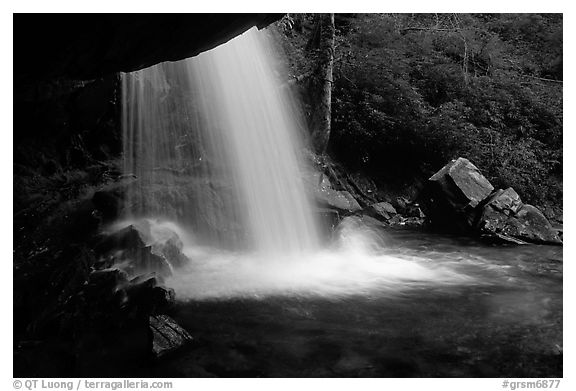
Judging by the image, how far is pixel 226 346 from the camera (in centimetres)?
406

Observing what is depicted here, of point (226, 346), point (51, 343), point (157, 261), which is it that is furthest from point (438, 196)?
point (51, 343)

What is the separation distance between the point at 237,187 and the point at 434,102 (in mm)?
9404

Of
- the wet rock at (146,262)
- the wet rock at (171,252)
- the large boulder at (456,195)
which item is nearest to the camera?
the wet rock at (146,262)

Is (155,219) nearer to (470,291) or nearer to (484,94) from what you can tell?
(470,291)

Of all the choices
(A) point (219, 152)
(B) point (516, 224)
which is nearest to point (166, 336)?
(A) point (219, 152)

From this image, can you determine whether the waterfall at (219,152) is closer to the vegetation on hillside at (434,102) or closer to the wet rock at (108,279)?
the wet rock at (108,279)

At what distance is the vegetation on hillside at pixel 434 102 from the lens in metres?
13.6

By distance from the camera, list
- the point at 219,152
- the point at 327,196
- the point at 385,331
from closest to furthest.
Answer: the point at 385,331
the point at 219,152
the point at 327,196

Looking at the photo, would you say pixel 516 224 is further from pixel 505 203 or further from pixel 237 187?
pixel 237 187

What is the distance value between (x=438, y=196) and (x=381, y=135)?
347 centimetres

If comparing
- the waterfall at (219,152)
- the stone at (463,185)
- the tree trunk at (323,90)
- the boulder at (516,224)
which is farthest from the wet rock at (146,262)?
the stone at (463,185)

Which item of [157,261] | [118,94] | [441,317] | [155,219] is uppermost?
[118,94]

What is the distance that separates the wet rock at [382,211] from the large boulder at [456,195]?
3.71 ft

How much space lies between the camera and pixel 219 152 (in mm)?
9695
